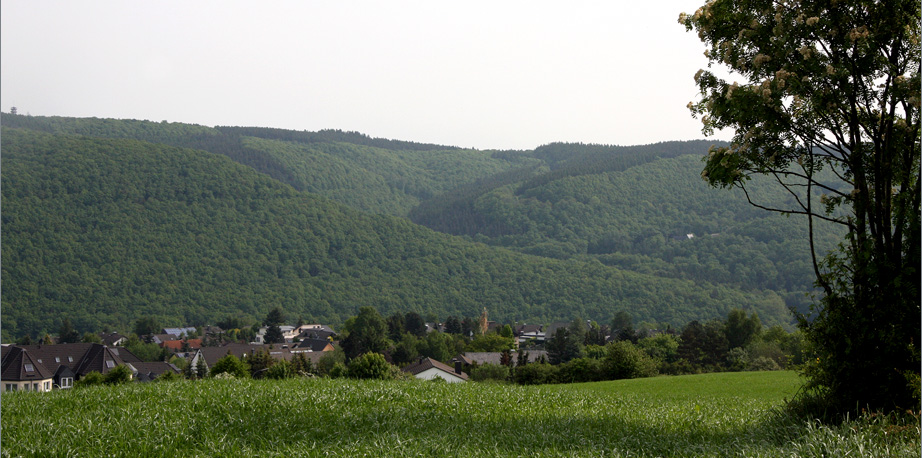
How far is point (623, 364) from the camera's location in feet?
87.4

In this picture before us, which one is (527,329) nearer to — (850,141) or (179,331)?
(179,331)

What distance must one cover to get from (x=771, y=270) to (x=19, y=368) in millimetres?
107137

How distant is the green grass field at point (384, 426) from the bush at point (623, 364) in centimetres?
1656

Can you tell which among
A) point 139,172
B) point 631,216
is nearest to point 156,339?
point 139,172

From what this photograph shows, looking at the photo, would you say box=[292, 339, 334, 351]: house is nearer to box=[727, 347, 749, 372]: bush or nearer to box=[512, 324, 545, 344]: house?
box=[512, 324, 545, 344]: house

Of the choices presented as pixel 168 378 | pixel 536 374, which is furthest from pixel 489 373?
pixel 168 378

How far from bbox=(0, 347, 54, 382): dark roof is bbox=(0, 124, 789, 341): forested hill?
5459 cm

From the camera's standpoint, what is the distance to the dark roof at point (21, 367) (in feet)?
107

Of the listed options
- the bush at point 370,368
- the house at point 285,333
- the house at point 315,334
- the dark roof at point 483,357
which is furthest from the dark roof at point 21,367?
the house at point 285,333

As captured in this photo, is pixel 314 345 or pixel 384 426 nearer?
pixel 384 426

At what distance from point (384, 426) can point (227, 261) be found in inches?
4544

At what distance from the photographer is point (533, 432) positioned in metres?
6.99

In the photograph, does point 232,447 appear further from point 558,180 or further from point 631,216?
point 558,180

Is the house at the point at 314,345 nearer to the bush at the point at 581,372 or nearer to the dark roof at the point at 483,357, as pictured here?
the dark roof at the point at 483,357
